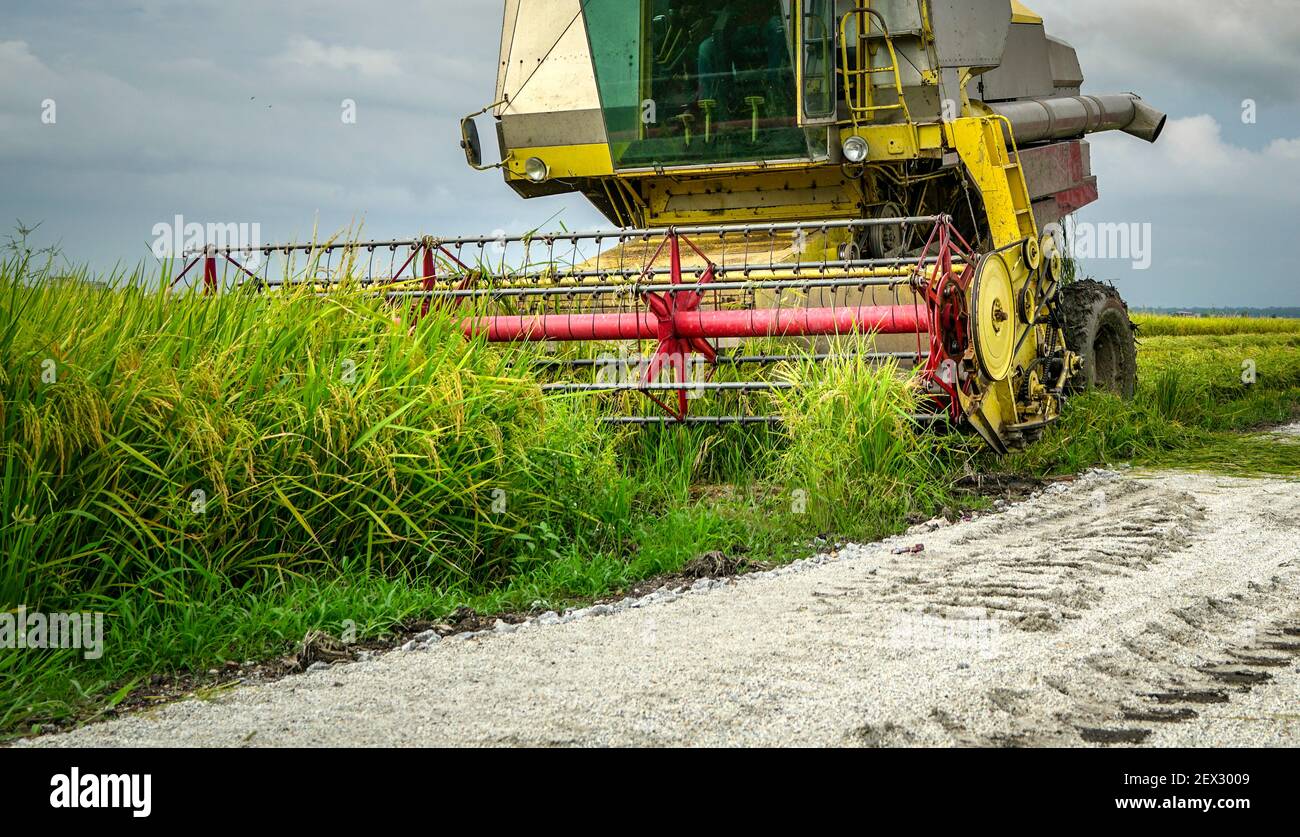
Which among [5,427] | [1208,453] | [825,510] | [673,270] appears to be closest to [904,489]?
[825,510]

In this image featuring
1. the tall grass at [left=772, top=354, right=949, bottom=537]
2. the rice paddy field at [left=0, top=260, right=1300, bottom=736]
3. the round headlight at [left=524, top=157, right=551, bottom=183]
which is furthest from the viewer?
the round headlight at [left=524, top=157, right=551, bottom=183]

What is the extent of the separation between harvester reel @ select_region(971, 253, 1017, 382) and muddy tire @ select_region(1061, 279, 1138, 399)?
6.54 feet

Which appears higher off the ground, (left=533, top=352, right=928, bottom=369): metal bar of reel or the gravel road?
(left=533, top=352, right=928, bottom=369): metal bar of reel

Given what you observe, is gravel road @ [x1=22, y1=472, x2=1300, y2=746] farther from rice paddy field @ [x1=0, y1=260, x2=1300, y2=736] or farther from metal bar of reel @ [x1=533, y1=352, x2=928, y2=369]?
metal bar of reel @ [x1=533, y1=352, x2=928, y2=369]

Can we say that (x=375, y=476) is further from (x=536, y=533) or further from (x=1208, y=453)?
(x=1208, y=453)

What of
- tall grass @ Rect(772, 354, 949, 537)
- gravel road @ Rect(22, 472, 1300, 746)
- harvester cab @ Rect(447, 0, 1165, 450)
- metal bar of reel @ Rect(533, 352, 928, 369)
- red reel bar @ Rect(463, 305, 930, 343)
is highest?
harvester cab @ Rect(447, 0, 1165, 450)

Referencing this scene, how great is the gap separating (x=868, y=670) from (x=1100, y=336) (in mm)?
7786

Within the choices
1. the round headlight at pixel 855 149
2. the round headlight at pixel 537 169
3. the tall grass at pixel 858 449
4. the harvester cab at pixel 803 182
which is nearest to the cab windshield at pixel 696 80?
the harvester cab at pixel 803 182

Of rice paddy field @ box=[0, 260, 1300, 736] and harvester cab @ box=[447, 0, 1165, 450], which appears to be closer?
Answer: rice paddy field @ box=[0, 260, 1300, 736]

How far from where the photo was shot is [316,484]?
5609 mm

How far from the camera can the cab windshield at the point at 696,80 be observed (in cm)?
935

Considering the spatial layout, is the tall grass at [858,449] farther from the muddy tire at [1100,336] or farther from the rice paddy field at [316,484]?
the muddy tire at [1100,336]

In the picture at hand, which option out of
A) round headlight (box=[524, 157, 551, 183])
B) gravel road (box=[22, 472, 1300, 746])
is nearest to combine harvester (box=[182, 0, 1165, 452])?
round headlight (box=[524, 157, 551, 183])

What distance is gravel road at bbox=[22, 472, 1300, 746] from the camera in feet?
12.0
